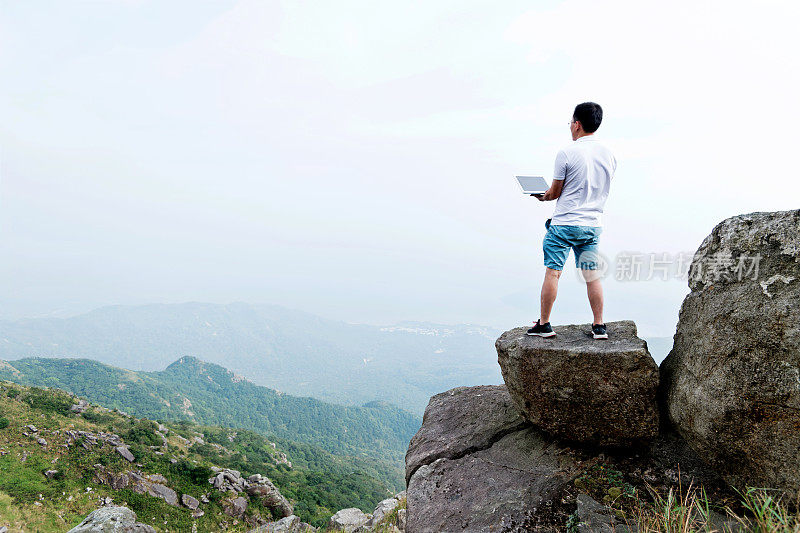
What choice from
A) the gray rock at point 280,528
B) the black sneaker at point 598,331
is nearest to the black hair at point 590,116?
the black sneaker at point 598,331

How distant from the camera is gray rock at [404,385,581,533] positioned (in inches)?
243

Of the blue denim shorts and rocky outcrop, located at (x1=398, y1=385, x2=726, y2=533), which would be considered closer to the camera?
rocky outcrop, located at (x1=398, y1=385, x2=726, y2=533)

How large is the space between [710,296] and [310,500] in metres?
78.2

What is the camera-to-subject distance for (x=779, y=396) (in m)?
4.64

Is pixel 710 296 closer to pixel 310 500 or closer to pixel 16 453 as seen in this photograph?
pixel 16 453

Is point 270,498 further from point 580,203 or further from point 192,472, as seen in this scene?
point 580,203

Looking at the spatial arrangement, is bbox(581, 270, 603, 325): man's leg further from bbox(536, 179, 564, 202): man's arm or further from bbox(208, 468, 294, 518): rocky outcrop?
bbox(208, 468, 294, 518): rocky outcrop

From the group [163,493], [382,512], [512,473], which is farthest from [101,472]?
[512,473]

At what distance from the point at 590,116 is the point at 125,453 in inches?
2563

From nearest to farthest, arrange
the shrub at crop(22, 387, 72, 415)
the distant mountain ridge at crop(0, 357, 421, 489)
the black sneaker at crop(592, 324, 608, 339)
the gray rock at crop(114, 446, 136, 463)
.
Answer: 1. the black sneaker at crop(592, 324, 608, 339)
2. the gray rock at crop(114, 446, 136, 463)
3. the shrub at crop(22, 387, 72, 415)
4. the distant mountain ridge at crop(0, 357, 421, 489)

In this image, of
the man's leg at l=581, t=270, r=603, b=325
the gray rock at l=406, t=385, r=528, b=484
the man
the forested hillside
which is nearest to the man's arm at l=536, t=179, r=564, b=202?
the man

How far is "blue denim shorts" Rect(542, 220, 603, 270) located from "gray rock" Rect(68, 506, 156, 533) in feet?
66.0

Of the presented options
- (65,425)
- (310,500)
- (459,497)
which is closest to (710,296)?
(459,497)

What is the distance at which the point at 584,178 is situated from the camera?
6379mm
